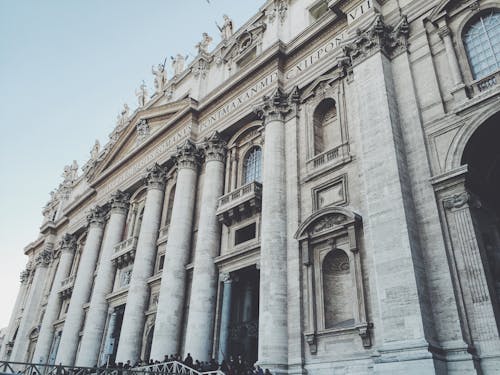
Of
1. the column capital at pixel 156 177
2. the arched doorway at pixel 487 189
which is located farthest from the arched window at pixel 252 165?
the arched doorway at pixel 487 189

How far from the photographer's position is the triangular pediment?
27.4 metres

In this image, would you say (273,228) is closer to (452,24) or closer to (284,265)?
(284,265)

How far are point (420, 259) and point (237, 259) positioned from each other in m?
8.66

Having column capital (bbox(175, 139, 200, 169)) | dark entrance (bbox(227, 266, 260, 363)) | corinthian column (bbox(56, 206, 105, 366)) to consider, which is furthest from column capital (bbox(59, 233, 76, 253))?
dark entrance (bbox(227, 266, 260, 363))

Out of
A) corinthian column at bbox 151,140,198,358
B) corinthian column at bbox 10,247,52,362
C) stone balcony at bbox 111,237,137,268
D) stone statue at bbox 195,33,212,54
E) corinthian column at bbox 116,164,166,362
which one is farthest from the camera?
corinthian column at bbox 10,247,52,362

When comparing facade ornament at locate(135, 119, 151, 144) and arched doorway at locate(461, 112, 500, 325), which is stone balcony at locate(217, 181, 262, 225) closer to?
arched doorway at locate(461, 112, 500, 325)

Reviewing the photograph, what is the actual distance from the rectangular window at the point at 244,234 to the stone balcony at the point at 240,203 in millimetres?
525

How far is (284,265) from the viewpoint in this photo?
55.2ft

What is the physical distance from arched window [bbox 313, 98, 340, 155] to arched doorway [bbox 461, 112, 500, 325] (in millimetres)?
6052

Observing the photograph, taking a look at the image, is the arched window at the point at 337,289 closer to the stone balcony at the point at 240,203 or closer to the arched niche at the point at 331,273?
the arched niche at the point at 331,273

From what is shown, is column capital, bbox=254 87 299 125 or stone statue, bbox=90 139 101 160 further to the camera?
stone statue, bbox=90 139 101 160

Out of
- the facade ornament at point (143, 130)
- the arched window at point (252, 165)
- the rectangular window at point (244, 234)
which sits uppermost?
the facade ornament at point (143, 130)

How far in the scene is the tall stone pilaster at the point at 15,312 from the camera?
135ft

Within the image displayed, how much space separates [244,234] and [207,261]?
211 cm
